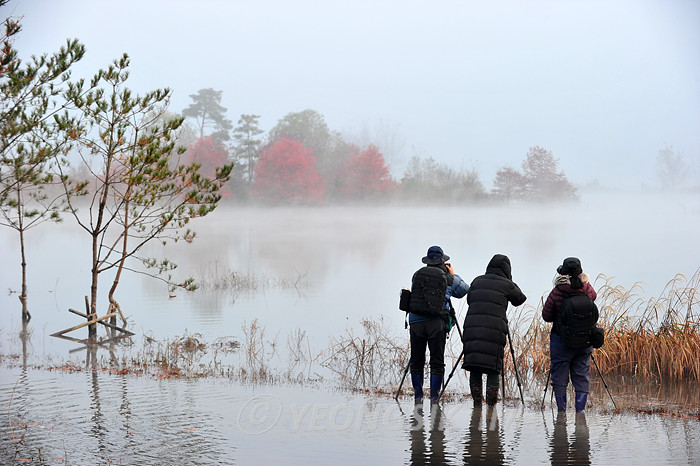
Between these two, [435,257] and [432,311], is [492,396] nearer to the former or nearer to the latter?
[432,311]

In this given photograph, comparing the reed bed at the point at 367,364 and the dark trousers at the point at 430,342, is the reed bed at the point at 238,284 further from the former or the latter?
the dark trousers at the point at 430,342

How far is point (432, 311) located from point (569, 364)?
5.39ft

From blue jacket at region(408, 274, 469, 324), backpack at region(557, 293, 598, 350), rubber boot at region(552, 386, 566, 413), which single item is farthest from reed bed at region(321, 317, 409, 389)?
backpack at region(557, 293, 598, 350)

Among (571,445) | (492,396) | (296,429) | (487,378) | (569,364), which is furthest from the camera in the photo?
(492,396)

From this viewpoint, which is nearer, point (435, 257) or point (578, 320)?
point (578, 320)

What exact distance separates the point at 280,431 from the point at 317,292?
17.7m

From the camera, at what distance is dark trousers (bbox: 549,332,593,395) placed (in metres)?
8.09

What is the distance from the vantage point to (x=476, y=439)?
727 cm

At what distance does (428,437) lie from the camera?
736cm

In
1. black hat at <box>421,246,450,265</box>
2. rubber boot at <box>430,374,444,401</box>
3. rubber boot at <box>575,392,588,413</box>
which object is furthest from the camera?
rubber boot at <box>430,374,444,401</box>

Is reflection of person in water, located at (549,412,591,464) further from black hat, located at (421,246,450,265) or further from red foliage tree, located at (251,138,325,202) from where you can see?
red foliage tree, located at (251,138,325,202)

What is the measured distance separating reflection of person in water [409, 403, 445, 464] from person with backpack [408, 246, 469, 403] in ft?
1.46

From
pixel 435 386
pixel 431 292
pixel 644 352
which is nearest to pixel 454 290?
pixel 431 292

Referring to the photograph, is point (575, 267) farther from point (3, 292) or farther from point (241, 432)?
point (3, 292)
